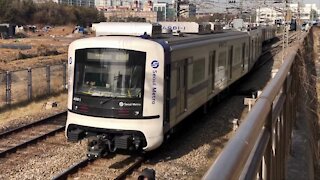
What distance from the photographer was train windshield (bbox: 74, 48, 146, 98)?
32.8 ft

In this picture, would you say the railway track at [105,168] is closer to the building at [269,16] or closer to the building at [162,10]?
the building at [162,10]

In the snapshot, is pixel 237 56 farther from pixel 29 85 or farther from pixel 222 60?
pixel 29 85

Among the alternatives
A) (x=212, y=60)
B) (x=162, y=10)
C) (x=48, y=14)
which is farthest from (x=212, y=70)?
(x=48, y=14)

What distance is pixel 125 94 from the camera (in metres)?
10.0

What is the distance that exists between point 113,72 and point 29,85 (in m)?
9.71

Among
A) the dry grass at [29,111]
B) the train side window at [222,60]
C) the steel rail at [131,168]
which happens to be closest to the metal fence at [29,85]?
the dry grass at [29,111]

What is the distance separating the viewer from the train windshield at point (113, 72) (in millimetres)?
9992

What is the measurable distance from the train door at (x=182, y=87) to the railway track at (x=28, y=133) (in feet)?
12.1

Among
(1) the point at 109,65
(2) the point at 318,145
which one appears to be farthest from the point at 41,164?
(2) the point at 318,145

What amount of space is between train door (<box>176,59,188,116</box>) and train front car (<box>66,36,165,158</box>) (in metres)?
1.23

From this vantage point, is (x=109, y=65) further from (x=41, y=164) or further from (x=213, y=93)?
(x=213, y=93)

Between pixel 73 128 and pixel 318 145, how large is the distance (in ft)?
17.4

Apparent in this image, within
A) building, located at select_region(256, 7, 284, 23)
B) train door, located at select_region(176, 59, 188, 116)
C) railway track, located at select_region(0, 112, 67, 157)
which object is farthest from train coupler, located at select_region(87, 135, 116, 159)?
building, located at select_region(256, 7, 284, 23)

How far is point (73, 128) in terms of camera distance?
10.7 m
